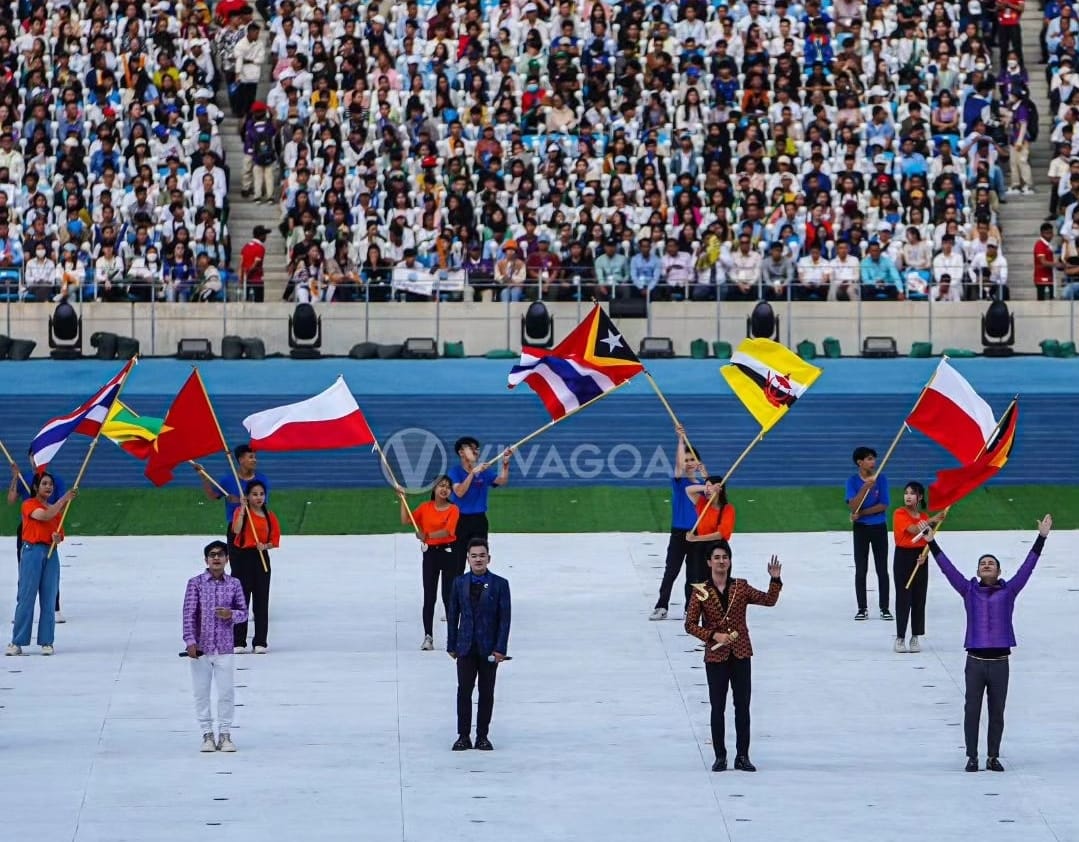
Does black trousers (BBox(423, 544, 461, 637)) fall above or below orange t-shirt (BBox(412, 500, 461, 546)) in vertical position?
below

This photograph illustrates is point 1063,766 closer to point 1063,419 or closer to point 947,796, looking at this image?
point 947,796

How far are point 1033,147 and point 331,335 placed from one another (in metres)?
12.0

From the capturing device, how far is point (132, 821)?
50.5ft

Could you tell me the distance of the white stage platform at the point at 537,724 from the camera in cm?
1547

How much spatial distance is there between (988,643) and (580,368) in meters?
7.13

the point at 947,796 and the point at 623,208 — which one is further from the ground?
the point at 623,208

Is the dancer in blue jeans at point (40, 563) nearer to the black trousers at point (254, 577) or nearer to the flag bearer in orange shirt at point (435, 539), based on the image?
Answer: the black trousers at point (254, 577)

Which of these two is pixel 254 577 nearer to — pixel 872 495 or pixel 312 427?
pixel 312 427

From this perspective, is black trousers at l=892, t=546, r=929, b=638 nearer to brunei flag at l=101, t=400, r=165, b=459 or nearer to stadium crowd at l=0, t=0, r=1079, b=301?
brunei flag at l=101, t=400, r=165, b=459

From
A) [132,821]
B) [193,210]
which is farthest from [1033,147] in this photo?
[132,821]

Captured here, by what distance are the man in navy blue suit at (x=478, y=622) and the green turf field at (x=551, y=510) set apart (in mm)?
9796

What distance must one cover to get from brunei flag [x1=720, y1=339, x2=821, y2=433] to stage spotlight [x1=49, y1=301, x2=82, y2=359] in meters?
15.4

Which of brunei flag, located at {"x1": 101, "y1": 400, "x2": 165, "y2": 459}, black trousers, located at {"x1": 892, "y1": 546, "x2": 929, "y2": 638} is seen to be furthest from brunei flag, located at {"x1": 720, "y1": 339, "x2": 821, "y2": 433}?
brunei flag, located at {"x1": 101, "y1": 400, "x2": 165, "y2": 459}

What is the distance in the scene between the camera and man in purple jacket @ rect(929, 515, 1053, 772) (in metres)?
16.3
